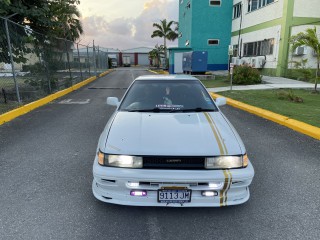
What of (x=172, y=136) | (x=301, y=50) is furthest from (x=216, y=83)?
(x=172, y=136)

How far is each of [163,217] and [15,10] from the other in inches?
388

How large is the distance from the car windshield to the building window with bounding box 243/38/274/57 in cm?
1798

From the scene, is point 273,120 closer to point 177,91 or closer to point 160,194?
point 177,91

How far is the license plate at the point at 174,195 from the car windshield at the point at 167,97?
145 cm

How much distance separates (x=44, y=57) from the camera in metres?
11.4

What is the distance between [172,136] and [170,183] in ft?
1.87

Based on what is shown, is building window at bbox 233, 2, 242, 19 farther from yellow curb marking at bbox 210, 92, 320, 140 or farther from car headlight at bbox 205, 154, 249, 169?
car headlight at bbox 205, 154, 249, 169

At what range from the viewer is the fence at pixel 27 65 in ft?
28.9

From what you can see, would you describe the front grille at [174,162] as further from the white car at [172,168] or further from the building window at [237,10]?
the building window at [237,10]

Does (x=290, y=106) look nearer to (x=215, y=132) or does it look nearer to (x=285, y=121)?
(x=285, y=121)

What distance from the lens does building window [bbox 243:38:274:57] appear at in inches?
790

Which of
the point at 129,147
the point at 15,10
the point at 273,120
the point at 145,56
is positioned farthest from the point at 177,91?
the point at 145,56

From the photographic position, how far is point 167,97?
4133 mm

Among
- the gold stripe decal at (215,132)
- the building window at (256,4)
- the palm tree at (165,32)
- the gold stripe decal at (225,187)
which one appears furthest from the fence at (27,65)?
the palm tree at (165,32)
